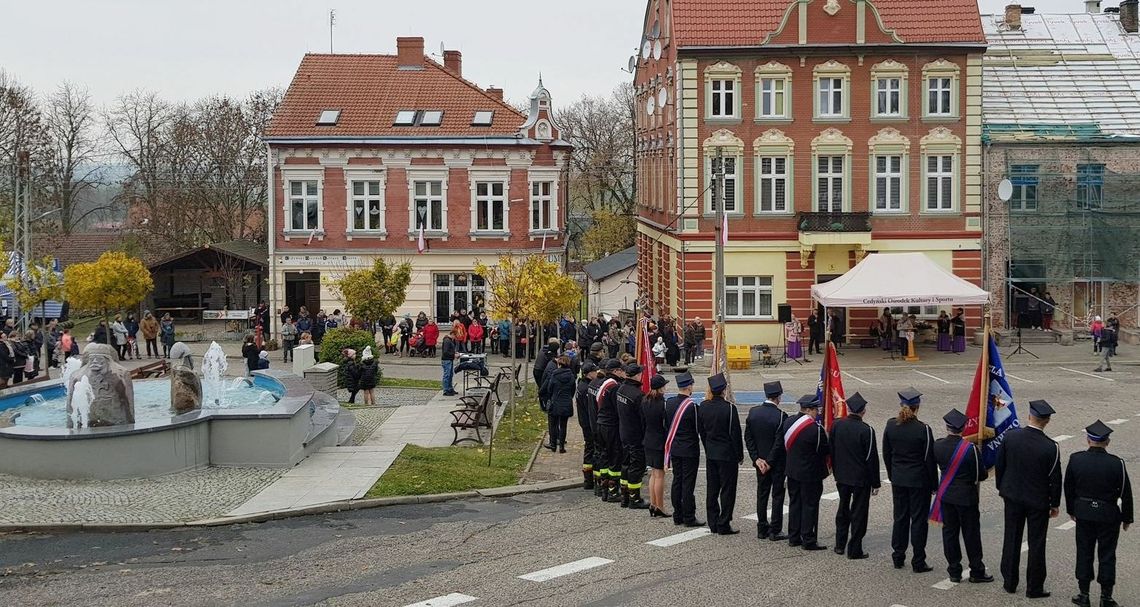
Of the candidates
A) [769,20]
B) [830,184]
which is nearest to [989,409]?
[830,184]

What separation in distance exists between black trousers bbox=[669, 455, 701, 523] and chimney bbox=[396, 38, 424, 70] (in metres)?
33.8

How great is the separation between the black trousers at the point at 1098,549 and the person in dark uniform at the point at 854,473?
210cm

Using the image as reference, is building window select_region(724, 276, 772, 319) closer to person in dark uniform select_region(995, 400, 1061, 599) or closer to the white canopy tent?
the white canopy tent

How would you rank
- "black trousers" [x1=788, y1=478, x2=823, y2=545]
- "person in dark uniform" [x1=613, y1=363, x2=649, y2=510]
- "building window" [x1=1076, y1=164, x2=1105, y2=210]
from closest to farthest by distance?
"black trousers" [x1=788, y1=478, x2=823, y2=545] → "person in dark uniform" [x1=613, y1=363, x2=649, y2=510] → "building window" [x1=1076, y1=164, x2=1105, y2=210]

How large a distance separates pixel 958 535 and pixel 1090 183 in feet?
101

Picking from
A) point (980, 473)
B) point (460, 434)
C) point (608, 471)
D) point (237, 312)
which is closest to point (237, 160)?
point (237, 312)

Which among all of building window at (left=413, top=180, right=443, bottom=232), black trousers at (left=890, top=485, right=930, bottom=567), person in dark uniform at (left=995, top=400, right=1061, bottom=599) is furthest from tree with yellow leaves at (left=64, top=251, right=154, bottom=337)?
person in dark uniform at (left=995, top=400, right=1061, bottom=599)

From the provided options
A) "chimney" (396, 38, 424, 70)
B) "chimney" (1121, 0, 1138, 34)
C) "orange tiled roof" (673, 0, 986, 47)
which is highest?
"chimney" (1121, 0, 1138, 34)

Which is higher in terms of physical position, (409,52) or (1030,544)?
(409,52)

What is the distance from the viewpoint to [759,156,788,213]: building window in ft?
129

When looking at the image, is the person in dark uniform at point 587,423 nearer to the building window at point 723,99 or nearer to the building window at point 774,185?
the building window at point 774,185

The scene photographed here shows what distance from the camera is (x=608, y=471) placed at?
1686 centimetres

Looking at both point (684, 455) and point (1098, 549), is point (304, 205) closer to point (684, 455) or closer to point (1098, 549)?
point (684, 455)

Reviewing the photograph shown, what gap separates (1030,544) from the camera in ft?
40.3
